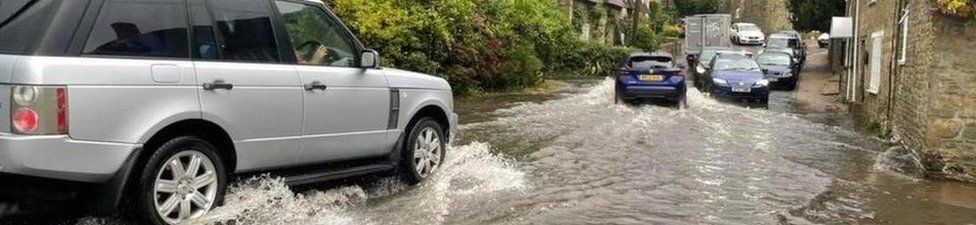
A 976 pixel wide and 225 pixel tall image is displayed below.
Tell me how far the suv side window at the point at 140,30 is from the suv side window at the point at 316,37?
3.38 ft

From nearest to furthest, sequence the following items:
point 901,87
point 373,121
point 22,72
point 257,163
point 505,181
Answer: point 22,72 < point 257,163 < point 373,121 < point 505,181 < point 901,87

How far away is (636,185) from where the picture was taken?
8.73 meters

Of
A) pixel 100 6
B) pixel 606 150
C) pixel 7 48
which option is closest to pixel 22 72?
pixel 7 48

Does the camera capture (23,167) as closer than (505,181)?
Yes

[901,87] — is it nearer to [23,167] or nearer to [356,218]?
[356,218]

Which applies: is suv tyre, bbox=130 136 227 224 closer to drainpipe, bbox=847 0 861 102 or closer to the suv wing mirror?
the suv wing mirror

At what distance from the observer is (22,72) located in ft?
15.0

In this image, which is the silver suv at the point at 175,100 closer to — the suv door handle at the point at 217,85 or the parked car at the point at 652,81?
the suv door handle at the point at 217,85

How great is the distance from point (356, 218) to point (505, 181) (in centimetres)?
232

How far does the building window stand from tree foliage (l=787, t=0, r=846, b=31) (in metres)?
17.3

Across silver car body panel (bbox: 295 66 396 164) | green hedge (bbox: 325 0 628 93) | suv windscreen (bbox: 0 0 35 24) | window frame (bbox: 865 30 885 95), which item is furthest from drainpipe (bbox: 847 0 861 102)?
suv windscreen (bbox: 0 0 35 24)

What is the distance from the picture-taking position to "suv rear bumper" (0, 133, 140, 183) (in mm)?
4590

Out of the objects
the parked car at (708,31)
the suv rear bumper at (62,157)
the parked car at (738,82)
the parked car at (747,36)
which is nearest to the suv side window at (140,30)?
the suv rear bumper at (62,157)

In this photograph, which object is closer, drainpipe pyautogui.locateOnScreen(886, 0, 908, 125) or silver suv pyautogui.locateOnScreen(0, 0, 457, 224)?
silver suv pyautogui.locateOnScreen(0, 0, 457, 224)
